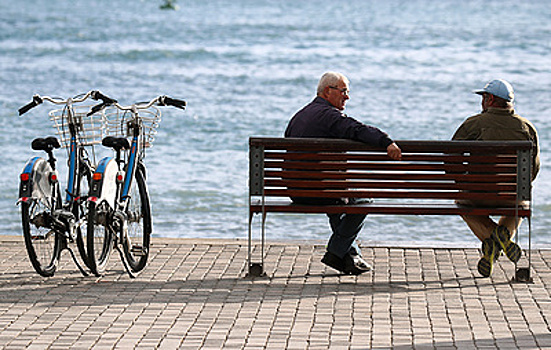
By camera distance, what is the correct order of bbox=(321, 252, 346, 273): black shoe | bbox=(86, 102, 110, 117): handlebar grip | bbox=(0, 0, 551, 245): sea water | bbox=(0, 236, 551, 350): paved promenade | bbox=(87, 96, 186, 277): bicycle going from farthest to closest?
bbox=(0, 0, 551, 245): sea water → bbox=(321, 252, 346, 273): black shoe → bbox=(86, 102, 110, 117): handlebar grip → bbox=(87, 96, 186, 277): bicycle → bbox=(0, 236, 551, 350): paved promenade

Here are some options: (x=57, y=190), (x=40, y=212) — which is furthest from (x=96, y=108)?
(x=40, y=212)

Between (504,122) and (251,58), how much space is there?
36.3 m

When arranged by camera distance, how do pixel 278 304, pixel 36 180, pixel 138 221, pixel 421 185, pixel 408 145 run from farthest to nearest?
pixel 138 221, pixel 421 185, pixel 408 145, pixel 36 180, pixel 278 304

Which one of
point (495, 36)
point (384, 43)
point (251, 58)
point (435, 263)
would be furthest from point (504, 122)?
point (495, 36)

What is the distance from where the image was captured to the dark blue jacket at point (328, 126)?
7.38 m

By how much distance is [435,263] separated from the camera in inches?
318

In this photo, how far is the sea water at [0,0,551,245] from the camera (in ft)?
41.0

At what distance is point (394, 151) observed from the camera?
7.26 meters

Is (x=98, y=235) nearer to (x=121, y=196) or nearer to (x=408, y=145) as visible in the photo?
(x=121, y=196)

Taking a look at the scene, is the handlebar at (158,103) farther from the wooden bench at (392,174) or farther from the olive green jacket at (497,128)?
the olive green jacket at (497,128)

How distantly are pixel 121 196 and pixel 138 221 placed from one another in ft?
1.11

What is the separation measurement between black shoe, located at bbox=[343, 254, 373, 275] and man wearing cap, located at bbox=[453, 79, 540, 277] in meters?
0.80

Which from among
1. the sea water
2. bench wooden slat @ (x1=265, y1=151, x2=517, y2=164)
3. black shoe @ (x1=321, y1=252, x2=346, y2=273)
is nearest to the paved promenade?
black shoe @ (x1=321, y1=252, x2=346, y2=273)

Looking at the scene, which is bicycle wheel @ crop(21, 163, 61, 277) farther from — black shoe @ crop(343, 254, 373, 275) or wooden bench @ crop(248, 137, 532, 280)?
black shoe @ crop(343, 254, 373, 275)
